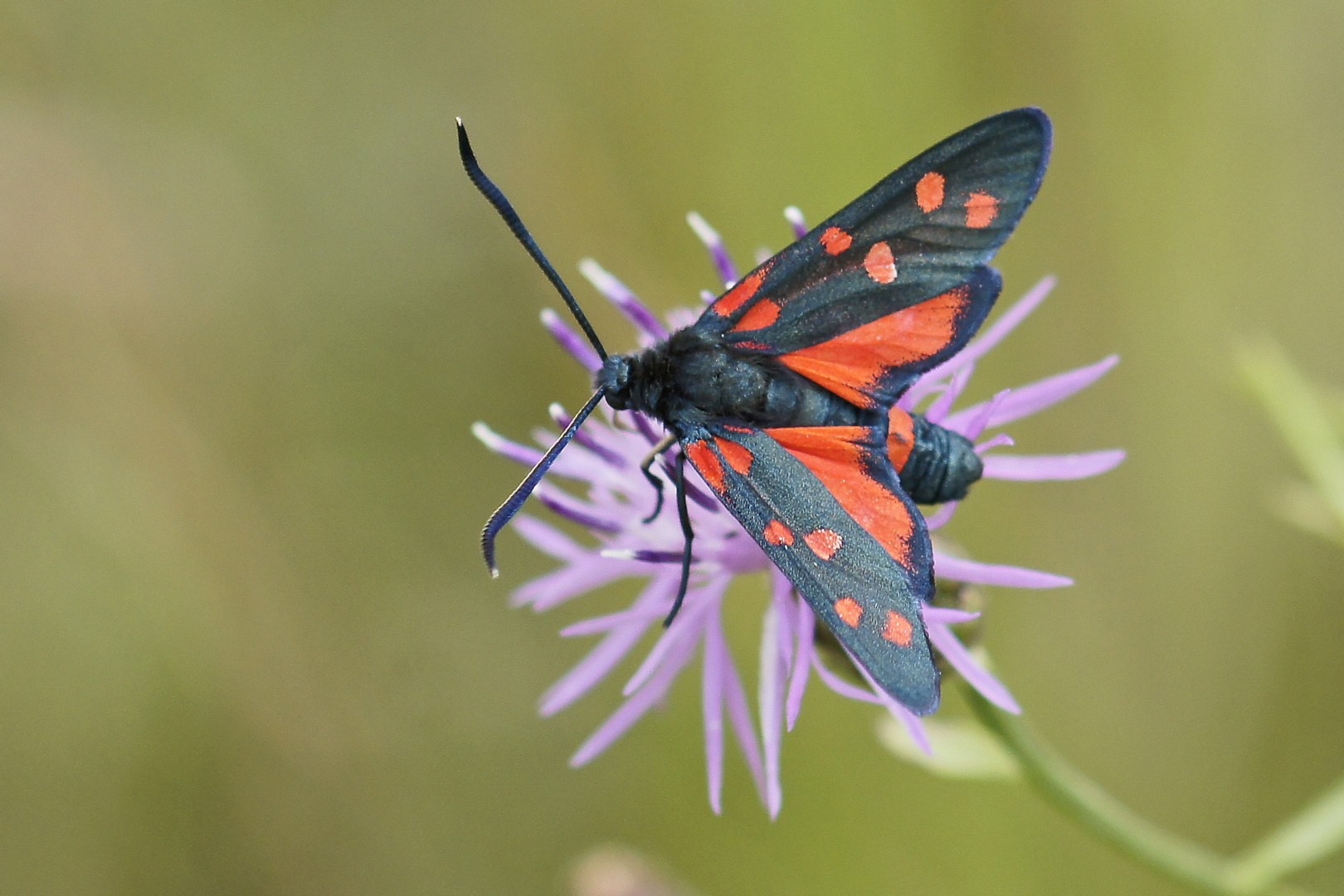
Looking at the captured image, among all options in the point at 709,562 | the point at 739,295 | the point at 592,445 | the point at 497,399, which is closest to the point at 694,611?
the point at 709,562

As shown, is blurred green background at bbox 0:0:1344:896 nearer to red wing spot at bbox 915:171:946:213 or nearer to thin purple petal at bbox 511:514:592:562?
thin purple petal at bbox 511:514:592:562

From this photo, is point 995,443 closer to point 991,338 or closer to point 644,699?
point 991,338

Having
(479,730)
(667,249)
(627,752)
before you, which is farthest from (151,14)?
(627,752)

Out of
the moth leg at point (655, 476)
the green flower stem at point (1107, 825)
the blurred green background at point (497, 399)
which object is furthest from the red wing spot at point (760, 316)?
the blurred green background at point (497, 399)

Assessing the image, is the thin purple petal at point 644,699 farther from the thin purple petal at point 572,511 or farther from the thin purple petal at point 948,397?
the thin purple petal at point 948,397

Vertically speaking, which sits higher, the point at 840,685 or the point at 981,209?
the point at 981,209

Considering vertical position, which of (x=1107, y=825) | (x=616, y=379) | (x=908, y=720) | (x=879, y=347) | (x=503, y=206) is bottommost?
(x=1107, y=825)
